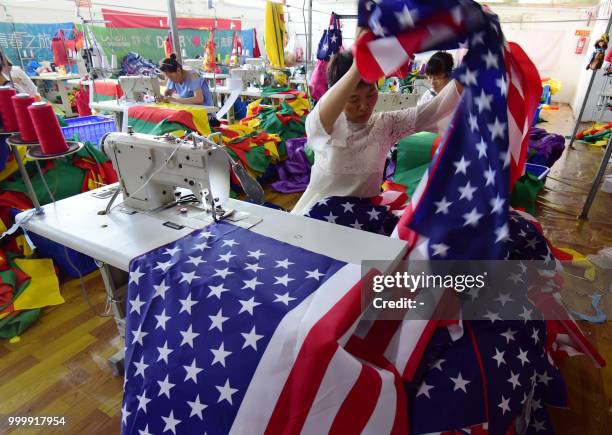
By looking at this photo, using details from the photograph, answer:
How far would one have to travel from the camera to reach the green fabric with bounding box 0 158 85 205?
2.29 meters

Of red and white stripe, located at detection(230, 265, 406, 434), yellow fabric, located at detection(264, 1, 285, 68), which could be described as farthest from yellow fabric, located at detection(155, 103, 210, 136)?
red and white stripe, located at detection(230, 265, 406, 434)

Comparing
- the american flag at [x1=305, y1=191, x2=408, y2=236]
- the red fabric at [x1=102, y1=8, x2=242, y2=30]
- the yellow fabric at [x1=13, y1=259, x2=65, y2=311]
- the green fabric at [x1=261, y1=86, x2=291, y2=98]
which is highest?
the red fabric at [x1=102, y1=8, x2=242, y2=30]

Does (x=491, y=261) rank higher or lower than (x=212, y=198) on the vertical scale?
lower

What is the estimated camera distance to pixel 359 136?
5.14 feet

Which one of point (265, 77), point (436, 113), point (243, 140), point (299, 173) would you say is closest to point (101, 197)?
point (436, 113)

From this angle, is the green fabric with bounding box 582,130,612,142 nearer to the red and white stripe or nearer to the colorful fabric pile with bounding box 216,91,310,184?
the colorful fabric pile with bounding box 216,91,310,184

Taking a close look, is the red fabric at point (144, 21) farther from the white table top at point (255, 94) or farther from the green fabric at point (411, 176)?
the green fabric at point (411, 176)

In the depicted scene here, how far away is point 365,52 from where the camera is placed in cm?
102

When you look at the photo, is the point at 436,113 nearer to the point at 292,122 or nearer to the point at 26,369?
the point at 26,369

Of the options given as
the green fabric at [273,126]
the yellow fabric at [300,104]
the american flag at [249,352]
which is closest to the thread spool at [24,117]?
the american flag at [249,352]

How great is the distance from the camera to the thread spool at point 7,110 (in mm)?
1340

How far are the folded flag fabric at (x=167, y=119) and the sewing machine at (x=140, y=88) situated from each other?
25 cm

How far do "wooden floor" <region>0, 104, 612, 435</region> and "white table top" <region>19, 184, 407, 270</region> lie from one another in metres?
0.78

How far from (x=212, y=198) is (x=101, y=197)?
24.6 inches
